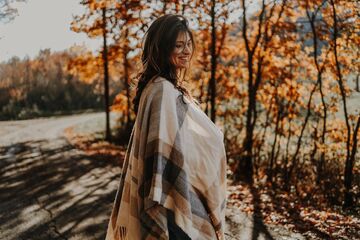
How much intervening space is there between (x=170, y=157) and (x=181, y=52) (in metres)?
0.59

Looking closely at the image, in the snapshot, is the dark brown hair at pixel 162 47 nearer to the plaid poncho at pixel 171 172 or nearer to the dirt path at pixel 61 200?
the plaid poncho at pixel 171 172

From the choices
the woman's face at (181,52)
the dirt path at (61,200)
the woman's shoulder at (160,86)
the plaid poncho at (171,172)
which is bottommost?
the dirt path at (61,200)

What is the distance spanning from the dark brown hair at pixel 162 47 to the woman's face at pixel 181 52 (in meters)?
0.02

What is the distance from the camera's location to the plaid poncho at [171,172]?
1.99 m

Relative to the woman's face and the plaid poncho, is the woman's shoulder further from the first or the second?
the woman's face

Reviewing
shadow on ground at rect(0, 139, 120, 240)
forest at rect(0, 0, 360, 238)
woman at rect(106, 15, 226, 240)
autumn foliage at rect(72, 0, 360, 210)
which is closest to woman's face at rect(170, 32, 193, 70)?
woman at rect(106, 15, 226, 240)

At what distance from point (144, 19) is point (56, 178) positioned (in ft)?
22.1

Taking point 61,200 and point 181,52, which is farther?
point 61,200

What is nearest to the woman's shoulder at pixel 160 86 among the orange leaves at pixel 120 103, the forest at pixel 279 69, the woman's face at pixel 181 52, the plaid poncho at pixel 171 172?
the plaid poncho at pixel 171 172

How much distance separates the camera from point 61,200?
805 centimetres

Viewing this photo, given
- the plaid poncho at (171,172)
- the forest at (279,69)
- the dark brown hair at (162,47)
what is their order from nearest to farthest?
the plaid poncho at (171,172) → the dark brown hair at (162,47) → the forest at (279,69)

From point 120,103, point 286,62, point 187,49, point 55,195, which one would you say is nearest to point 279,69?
point 286,62

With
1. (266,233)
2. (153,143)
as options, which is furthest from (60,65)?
(153,143)

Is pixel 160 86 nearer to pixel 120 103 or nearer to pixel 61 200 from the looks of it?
pixel 61 200
